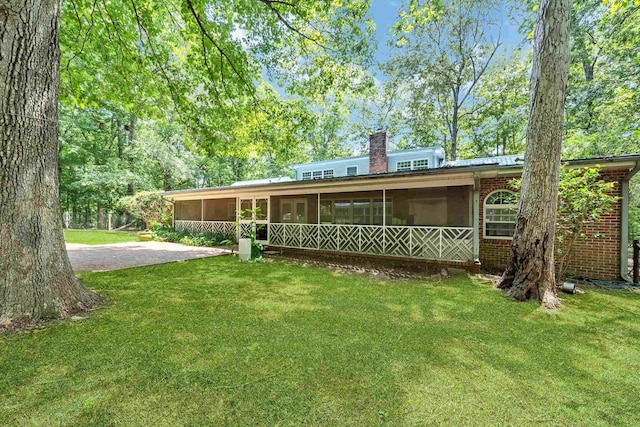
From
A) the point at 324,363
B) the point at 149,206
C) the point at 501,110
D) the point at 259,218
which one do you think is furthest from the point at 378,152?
the point at 324,363

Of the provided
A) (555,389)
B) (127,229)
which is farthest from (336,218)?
(127,229)

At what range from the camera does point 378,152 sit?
15.7m

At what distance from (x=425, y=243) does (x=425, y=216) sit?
103 inches

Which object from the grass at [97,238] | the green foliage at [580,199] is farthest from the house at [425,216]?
the grass at [97,238]

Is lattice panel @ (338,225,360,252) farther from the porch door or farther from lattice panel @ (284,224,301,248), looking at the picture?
the porch door

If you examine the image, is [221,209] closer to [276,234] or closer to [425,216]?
[276,234]

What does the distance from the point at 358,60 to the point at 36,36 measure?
7.08 m

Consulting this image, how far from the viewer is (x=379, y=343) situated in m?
3.07

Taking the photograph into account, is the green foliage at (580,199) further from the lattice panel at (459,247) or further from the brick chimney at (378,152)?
the brick chimney at (378,152)

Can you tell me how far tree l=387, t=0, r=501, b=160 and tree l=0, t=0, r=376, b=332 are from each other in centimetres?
1061

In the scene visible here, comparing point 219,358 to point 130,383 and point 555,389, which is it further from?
point 555,389

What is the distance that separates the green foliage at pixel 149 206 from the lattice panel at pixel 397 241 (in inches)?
506

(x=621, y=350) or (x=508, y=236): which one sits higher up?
(x=508, y=236)

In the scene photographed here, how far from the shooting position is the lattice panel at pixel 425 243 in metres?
7.50
